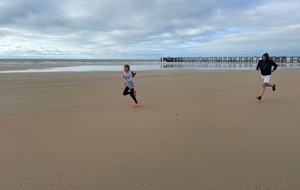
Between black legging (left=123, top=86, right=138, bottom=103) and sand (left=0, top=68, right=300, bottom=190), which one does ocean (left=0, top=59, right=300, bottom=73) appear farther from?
sand (left=0, top=68, right=300, bottom=190)

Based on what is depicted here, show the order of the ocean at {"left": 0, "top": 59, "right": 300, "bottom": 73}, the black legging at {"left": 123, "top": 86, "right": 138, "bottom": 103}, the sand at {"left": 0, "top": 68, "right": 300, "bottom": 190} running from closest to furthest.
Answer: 1. the sand at {"left": 0, "top": 68, "right": 300, "bottom": 190}
2. the black legging at {"left": 123, "top": 86, "right": 138, "bottom": 103}
3. the ocean at {"left": 0, "top": 59, "right": 300, "bottom": 73}

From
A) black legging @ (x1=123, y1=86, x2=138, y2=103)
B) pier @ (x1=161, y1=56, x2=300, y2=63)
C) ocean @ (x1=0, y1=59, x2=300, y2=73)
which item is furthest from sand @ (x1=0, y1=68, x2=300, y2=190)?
pier @ (x1=161, y1=56, x2=300, y2=63)

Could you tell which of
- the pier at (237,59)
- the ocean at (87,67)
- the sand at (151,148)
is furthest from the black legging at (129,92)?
the pier at (237,59)

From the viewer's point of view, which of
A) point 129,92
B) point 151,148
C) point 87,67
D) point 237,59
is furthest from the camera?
point 237,59

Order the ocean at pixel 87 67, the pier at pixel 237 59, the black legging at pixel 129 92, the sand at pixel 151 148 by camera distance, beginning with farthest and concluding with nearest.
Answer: the pier at pixel 237 59
the ocean at pixel 87 67
the black legging at pixel 129 92
the sand at pixel 151 148

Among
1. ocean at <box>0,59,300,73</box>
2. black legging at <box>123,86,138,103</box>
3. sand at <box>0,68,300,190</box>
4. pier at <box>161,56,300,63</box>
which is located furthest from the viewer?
pier at <box>161,56,300,63</box>

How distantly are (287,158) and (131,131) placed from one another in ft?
9.24

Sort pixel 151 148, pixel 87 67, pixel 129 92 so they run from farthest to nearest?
pixel 87 67 < pixel 129 92 < pixel 151 148

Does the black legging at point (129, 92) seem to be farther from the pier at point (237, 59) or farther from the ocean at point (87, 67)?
the pier at point (237, 59)

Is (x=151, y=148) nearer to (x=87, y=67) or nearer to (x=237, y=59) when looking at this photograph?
(x=87, y=67)

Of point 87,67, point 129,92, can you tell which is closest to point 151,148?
point 129,92

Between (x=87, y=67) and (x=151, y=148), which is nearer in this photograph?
(x=151, y=148)

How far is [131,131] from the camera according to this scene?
18.5 ft

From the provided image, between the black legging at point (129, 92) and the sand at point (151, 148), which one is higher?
the black legging at point (129, 92)
